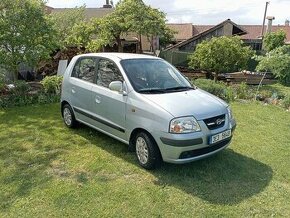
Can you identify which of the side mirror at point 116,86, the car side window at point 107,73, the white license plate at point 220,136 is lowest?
the white license plate at point 220,136

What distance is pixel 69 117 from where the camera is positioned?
6.18 metres

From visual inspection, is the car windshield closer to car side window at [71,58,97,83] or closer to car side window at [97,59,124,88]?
car side window at [97,59,124,88]

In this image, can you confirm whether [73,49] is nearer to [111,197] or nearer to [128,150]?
[128,150]

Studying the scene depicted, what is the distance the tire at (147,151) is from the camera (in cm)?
423

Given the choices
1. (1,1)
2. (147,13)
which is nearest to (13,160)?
(1,1)

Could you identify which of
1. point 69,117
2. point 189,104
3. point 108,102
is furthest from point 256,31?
point 189,104

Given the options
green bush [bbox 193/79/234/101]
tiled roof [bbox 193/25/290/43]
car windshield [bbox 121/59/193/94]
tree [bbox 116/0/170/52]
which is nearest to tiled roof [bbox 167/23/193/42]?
tiled roof [bbox 193/25/290/43]

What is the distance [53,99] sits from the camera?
29.2 feet

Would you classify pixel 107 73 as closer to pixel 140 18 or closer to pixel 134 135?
pixel 134 135

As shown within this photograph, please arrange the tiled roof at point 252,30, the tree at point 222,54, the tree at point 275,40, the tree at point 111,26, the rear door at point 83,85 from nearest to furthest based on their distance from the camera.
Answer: the rear door at point 83,85 < the tree at point 222,54 < the tree at point 111,26 < the tree at point 275,40 < the tiled roof at point 252,30

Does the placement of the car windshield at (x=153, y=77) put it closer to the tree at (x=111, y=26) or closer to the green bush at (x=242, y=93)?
the green bush at (x=242, y=93)

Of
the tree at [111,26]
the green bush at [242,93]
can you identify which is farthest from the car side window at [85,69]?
the tree at [111,26]

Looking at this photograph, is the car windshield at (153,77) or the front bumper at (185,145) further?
the car windshield at (153,77)

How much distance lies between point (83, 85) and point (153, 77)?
1.42 metres
